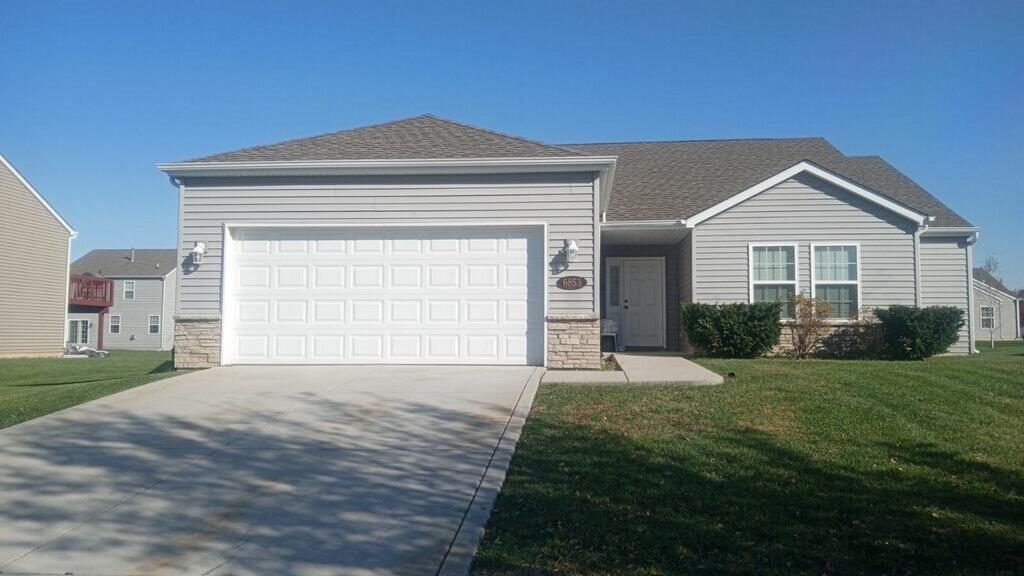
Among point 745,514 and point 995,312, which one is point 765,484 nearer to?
point 745,514

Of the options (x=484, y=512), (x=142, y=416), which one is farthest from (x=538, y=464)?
(x=142, y=416)

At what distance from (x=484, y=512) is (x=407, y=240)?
295 inches

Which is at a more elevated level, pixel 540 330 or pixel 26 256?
pixel 26 256

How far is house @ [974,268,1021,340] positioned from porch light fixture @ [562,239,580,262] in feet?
108

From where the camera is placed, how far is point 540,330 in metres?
11.5

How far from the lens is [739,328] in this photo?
13.4 meters

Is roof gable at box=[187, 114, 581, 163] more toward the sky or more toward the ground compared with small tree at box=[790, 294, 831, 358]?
more toward the sky

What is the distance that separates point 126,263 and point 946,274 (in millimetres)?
44870

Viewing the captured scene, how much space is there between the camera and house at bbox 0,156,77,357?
86.2 ft

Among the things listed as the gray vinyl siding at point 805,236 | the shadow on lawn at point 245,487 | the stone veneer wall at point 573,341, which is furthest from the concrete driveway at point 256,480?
the gray vinyl siding at point 805,236

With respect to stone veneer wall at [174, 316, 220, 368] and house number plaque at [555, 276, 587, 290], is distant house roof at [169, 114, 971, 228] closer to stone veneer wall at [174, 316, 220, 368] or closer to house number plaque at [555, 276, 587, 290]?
house number plaque at [555, 276, 587, 290]

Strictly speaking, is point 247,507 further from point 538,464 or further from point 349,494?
point 538,464

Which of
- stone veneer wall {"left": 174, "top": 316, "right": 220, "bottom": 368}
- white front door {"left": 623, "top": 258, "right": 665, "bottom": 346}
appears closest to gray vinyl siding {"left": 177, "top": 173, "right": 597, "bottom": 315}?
stone veneer wall {"left": 174, "top": 316, "right": 220, "bottom": 368}

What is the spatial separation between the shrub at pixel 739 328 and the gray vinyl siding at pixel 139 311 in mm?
39174
